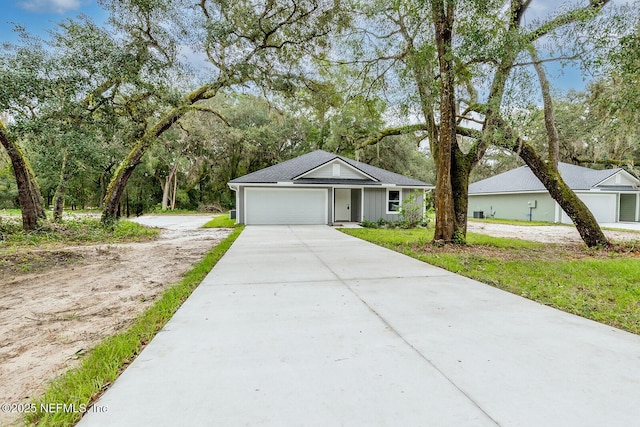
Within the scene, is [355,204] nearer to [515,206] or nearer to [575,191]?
[515,206]

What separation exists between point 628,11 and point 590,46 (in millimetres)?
710

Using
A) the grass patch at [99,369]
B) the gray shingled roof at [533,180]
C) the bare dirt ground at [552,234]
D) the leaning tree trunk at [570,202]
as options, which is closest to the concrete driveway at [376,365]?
the grass patch at [99,369]

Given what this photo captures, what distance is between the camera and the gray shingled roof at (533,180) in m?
18.8

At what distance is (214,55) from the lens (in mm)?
9039

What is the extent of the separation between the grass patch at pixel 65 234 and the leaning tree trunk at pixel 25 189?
31cm

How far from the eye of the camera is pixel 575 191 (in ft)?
58.4

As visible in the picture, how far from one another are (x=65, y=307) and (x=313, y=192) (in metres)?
12.7

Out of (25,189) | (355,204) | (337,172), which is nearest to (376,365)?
(25,189)

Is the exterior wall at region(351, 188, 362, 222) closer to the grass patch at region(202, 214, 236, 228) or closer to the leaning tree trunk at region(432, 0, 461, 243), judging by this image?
the grass patch at region(202, 214, 236, 228)

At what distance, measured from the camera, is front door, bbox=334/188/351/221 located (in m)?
18.3

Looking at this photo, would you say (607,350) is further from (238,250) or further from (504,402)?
(238,250)

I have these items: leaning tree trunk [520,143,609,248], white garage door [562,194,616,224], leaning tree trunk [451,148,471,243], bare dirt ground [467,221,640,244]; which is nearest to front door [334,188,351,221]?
bare dirt ground [467,221,640,244]

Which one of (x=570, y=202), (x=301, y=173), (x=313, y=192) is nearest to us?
(x=570, y=202)

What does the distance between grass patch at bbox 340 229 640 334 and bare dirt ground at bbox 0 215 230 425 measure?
507 cm
